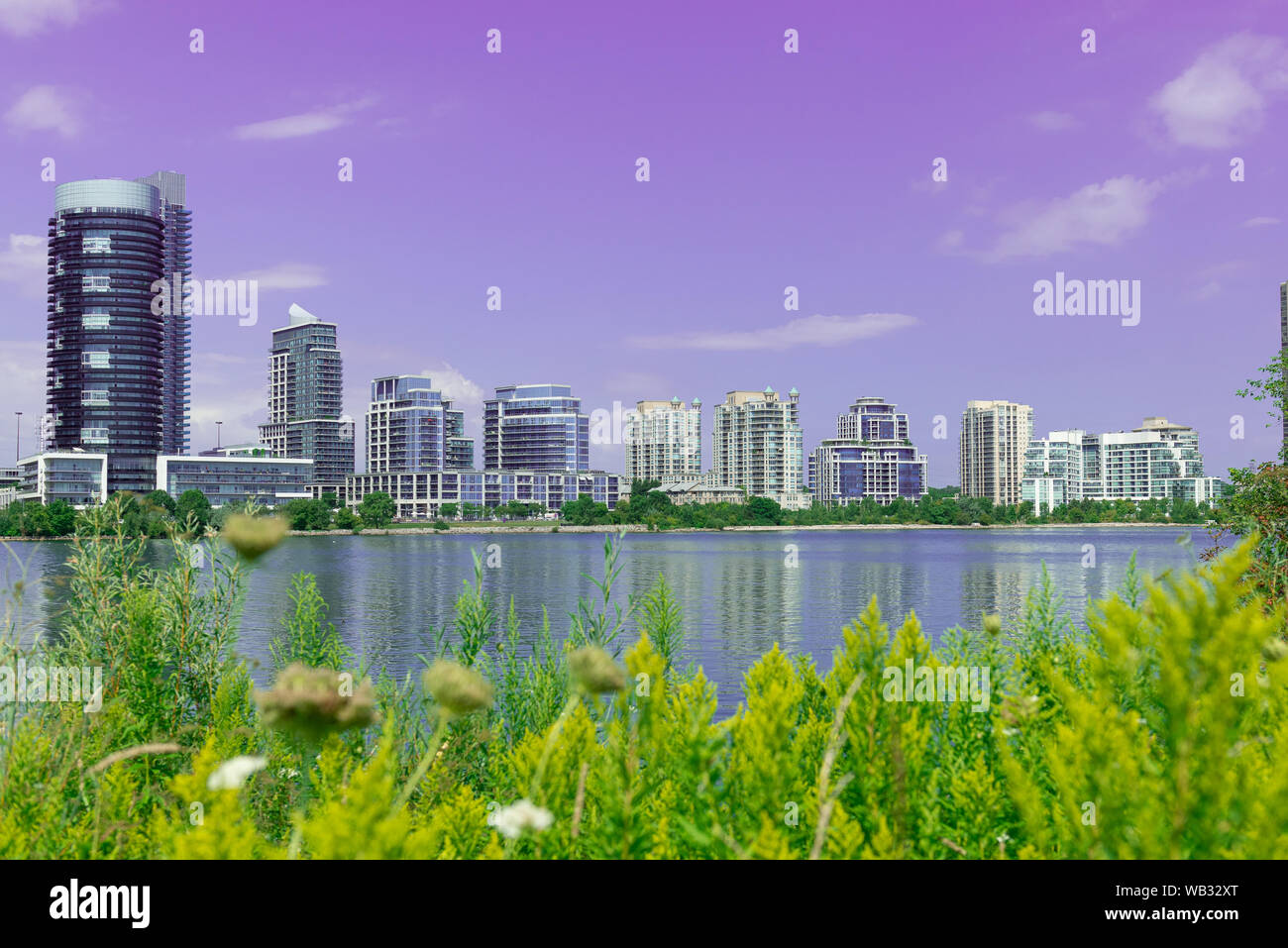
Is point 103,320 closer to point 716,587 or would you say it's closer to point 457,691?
point 716,587

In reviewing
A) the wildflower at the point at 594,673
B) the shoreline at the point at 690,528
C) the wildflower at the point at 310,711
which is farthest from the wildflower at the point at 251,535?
the shoreline at the point at 690,528

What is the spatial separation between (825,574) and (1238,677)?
70.8m

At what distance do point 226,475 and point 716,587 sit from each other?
142294 millimetres

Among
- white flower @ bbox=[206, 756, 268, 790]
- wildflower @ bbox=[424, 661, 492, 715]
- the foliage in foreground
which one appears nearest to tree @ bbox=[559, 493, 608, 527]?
the foliage in foreground

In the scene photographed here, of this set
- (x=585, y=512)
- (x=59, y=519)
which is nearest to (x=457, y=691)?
(x=59, y=519)

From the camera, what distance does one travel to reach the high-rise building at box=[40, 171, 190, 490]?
6890 inches

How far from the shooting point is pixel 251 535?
2600 mm

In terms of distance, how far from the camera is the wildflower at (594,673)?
2578mm

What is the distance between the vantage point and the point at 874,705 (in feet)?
10.9

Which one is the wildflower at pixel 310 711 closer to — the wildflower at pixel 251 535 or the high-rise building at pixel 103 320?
the wildflower at pixel 251 535

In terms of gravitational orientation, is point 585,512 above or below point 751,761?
below

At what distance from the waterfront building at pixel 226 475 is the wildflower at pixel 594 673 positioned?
585 feet
